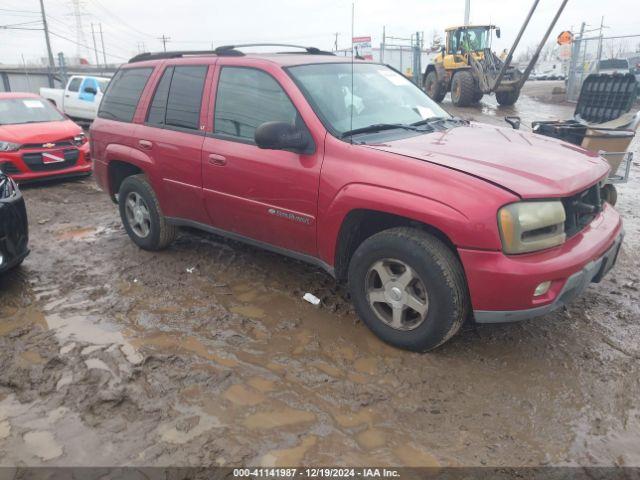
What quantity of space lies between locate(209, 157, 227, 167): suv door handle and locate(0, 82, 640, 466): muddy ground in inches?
41.9

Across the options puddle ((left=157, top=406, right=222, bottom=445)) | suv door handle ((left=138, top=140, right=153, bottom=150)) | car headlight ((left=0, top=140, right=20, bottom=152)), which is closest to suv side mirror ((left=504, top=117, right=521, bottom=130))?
suv door handle ((left=138, top=140, right=153, bottom=150))

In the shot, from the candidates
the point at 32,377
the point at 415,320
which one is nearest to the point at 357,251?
the point at 415,320

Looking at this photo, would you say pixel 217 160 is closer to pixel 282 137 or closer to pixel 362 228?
pixel 282 137

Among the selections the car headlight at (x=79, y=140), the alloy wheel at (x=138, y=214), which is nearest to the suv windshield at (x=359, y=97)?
the alloy wheel at (x=138, y=214)

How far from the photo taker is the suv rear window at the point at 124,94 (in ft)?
15.8

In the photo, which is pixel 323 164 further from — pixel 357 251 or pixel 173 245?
pixel 173 245

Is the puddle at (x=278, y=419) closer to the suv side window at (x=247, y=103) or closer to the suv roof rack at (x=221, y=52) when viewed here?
the suv side window at (x=247, y=103)

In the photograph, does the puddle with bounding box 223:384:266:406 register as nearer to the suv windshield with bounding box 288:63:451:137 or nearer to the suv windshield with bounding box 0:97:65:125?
the suv windshield with bounding box 288:63:451:137

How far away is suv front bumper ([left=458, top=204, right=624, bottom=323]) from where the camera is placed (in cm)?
275

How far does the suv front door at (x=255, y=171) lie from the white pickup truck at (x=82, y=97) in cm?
1233

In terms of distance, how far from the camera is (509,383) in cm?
296

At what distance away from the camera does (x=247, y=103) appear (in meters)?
3.91

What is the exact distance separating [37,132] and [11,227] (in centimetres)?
469

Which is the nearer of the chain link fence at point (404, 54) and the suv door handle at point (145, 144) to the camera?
the suv door handle at point (145, 144)
